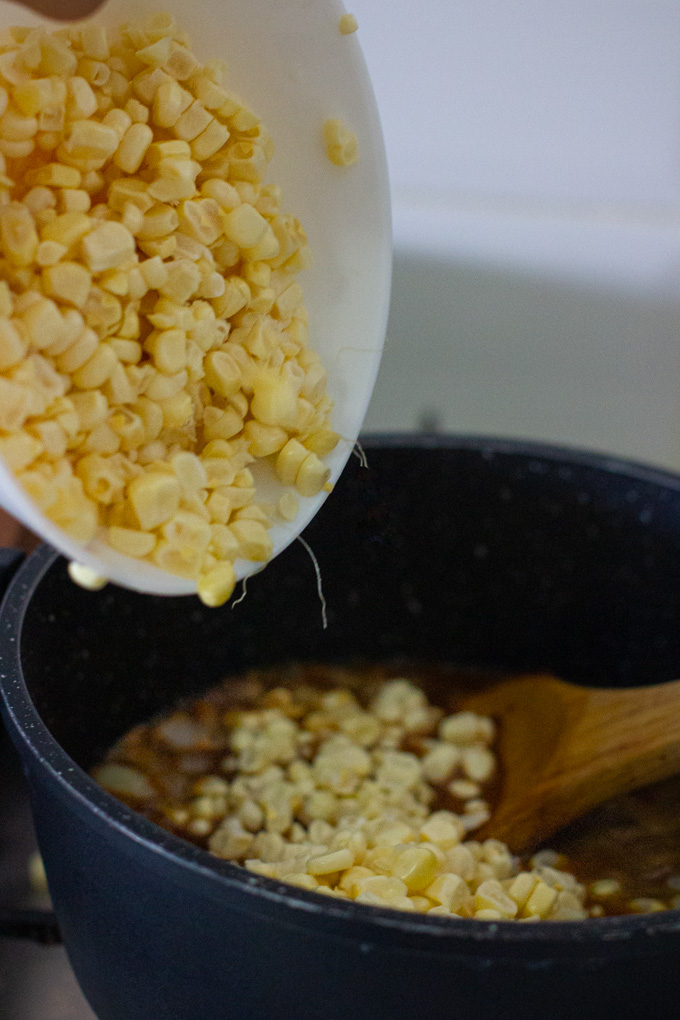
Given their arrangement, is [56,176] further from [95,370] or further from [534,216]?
[534,216]

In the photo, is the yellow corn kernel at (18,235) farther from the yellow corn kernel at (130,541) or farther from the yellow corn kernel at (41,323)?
the yellow corn kernel at (130,541)

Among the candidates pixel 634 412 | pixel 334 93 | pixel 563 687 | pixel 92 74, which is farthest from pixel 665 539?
pixel 92 74

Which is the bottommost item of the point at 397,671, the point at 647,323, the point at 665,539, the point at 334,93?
the point at 397,671

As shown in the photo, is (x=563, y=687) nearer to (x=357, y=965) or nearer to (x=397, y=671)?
(x=397, y=671)

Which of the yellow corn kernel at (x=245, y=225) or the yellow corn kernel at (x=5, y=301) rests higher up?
the yellow corn kernel at (x=245, y=225)

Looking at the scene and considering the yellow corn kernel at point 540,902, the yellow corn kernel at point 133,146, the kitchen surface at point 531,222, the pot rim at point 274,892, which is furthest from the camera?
the kitchen surface at point 531,222

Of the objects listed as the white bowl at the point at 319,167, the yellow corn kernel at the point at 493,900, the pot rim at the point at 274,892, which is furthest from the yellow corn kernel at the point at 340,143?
the yellow corn kernel at the point at 493,900

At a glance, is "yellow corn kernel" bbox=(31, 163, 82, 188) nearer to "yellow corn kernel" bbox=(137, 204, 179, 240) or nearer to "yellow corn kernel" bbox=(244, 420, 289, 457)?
"yellow corn kernel" bbox=(137, 204, 179, 240)
